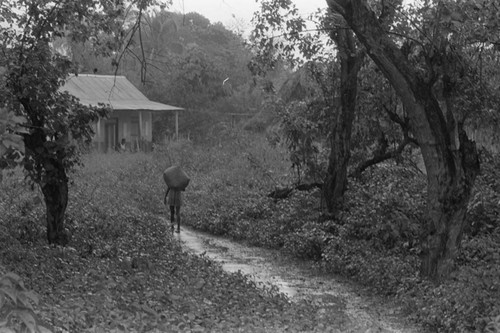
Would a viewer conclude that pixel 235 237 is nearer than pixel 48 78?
No

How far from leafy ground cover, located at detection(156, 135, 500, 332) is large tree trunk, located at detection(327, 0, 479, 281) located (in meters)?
0.62

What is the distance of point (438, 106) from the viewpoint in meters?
13.1

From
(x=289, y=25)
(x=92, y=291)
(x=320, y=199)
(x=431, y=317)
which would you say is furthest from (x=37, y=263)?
(x=320, y=199)

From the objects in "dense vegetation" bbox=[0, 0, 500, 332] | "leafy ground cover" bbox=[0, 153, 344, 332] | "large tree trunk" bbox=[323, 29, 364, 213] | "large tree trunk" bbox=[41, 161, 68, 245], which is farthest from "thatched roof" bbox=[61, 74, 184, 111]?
"large tree trunk" bbox=[41, 161, 68, 245]

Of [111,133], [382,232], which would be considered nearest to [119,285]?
[382,232]

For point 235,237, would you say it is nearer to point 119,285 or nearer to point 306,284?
point 306,284

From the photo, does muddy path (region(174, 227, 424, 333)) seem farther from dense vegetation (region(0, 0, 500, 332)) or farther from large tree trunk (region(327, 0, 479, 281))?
large tree trunk (region(327, 0, 479, 281))

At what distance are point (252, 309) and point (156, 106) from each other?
116 feet

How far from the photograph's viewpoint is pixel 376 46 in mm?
12867

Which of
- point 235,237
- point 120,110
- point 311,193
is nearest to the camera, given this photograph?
point 311,193

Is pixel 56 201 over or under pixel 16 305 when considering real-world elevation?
under

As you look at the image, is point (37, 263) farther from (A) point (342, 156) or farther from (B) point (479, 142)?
(B) point (479, 142)

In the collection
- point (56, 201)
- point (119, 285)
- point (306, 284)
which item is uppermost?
point (56, 201)

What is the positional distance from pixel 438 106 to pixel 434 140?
1.75 ft
